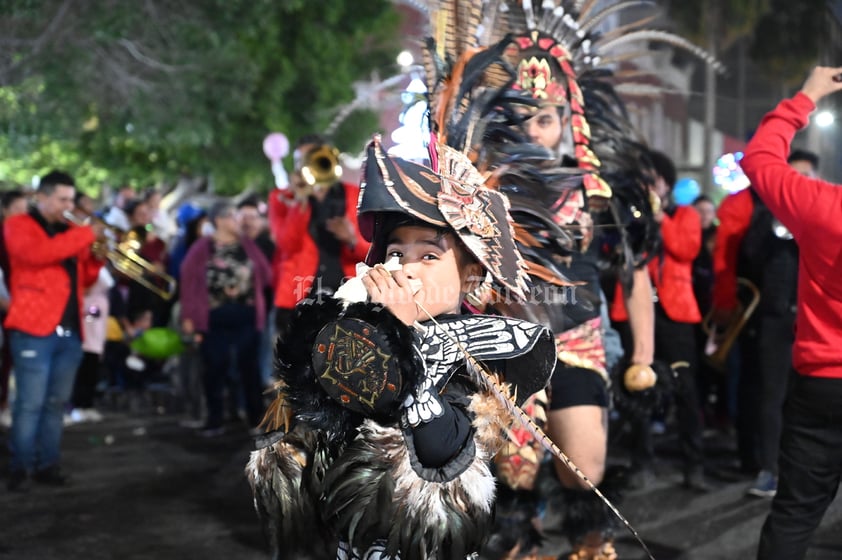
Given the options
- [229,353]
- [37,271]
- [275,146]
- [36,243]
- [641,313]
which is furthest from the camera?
[275,146]

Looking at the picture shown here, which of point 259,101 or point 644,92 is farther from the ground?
point 259,101

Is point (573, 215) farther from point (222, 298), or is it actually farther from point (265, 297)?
point (265, 297)

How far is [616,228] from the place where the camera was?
15.9ft

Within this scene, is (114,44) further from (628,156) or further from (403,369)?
(403,369)

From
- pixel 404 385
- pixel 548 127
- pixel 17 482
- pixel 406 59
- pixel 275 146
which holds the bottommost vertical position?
pixel 17 482

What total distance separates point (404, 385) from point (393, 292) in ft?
0.81

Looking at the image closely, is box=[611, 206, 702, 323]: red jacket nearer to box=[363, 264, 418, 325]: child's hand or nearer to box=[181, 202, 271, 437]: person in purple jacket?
box=[181, 202, 271, 437]: person in purple jacket

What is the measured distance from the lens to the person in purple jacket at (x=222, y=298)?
9.20 meters

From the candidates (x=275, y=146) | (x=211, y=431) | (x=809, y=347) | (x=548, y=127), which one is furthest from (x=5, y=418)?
(x=809, y=347)

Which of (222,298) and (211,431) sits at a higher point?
(222,298)

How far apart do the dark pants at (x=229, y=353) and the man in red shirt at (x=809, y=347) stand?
5.88 meters

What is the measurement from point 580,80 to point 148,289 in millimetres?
7237

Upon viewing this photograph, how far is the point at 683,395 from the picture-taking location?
7184 mm

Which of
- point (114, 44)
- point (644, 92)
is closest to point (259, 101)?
point (114, 44)
